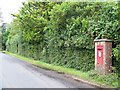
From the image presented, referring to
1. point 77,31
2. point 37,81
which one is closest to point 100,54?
point 37,81

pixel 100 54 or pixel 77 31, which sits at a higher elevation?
pixel 77 31

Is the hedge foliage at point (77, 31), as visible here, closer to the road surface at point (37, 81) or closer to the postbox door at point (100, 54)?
the postbox door at point (100, 54)

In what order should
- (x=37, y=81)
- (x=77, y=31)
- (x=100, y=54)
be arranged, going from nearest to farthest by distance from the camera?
1. (x=37, y=81)
2. (x=100, y=54)
3. (x=77, y=31)

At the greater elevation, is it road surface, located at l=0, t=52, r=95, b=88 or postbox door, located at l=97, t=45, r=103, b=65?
postbox door, located at l=97, t=45, r=103, b=65

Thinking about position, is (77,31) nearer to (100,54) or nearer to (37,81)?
(100,54)

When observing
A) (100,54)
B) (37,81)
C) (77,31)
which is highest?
(77,31)

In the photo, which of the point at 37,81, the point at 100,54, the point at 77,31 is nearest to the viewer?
the point at 37,81

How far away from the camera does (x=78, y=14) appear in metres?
16.9

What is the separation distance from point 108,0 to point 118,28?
7.43ft

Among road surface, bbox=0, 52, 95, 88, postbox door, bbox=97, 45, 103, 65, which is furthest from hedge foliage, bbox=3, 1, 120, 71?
road surface, bbox=0, 52, 95, 88

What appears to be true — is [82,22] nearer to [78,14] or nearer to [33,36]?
[78,14]

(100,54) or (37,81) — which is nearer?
(37,81)

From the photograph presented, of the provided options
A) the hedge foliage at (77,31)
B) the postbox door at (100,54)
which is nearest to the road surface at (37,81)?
the postbox door at (100,54)

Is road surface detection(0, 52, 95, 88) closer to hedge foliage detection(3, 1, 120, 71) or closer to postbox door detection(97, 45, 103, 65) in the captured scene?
postbox door detection(97, 45, 103, 65)
